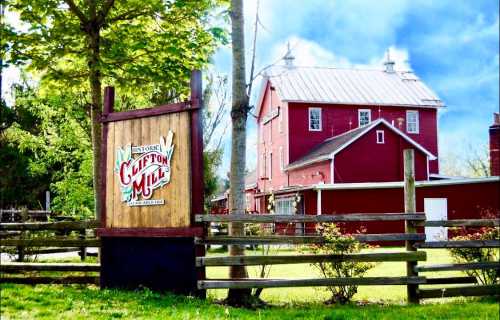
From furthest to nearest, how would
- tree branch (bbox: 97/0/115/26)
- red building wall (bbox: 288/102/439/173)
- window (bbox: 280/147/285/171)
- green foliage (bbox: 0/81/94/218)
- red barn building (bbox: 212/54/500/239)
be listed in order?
window (bbox: 280/147/285/171)
red building wall (bbox: 288/102/439/173)
red barn building (bbox: 212/54/500/239)
green foliage (bbox: 0/81/94/218)
tree branch (bbox: 97/0/115/26)

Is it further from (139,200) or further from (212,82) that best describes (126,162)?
(212,82)

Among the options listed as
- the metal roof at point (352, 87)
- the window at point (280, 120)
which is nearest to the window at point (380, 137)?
the metal roof at point (352, 87)

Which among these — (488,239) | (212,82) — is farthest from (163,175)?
(212,82)

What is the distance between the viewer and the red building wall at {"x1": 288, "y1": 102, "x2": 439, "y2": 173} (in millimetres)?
36156

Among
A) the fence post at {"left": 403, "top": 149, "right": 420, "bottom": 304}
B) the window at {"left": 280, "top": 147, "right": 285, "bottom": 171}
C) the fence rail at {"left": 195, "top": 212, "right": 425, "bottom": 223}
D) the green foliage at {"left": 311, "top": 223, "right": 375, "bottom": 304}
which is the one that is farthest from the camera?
the window at {"left": 280, "top": 147, "right": 285, "bottom": 171}

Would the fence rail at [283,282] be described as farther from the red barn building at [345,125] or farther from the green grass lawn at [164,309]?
the red barn building at [345,125]

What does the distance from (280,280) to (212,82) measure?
1913 centimetres

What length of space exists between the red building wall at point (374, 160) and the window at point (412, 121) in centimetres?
484

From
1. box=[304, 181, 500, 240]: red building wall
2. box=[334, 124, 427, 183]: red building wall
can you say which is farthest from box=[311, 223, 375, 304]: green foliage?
box=[334, 124, 427, 183]: red building wall

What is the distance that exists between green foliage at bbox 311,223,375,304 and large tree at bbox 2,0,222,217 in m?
5.56

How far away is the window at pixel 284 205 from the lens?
33.3 m

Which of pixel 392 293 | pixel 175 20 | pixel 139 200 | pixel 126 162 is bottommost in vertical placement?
pixel 392 293

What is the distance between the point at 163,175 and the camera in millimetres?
9750

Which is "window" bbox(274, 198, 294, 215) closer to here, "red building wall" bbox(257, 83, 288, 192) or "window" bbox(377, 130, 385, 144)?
"red building wall" bbox(257, 83, 288, 192)
